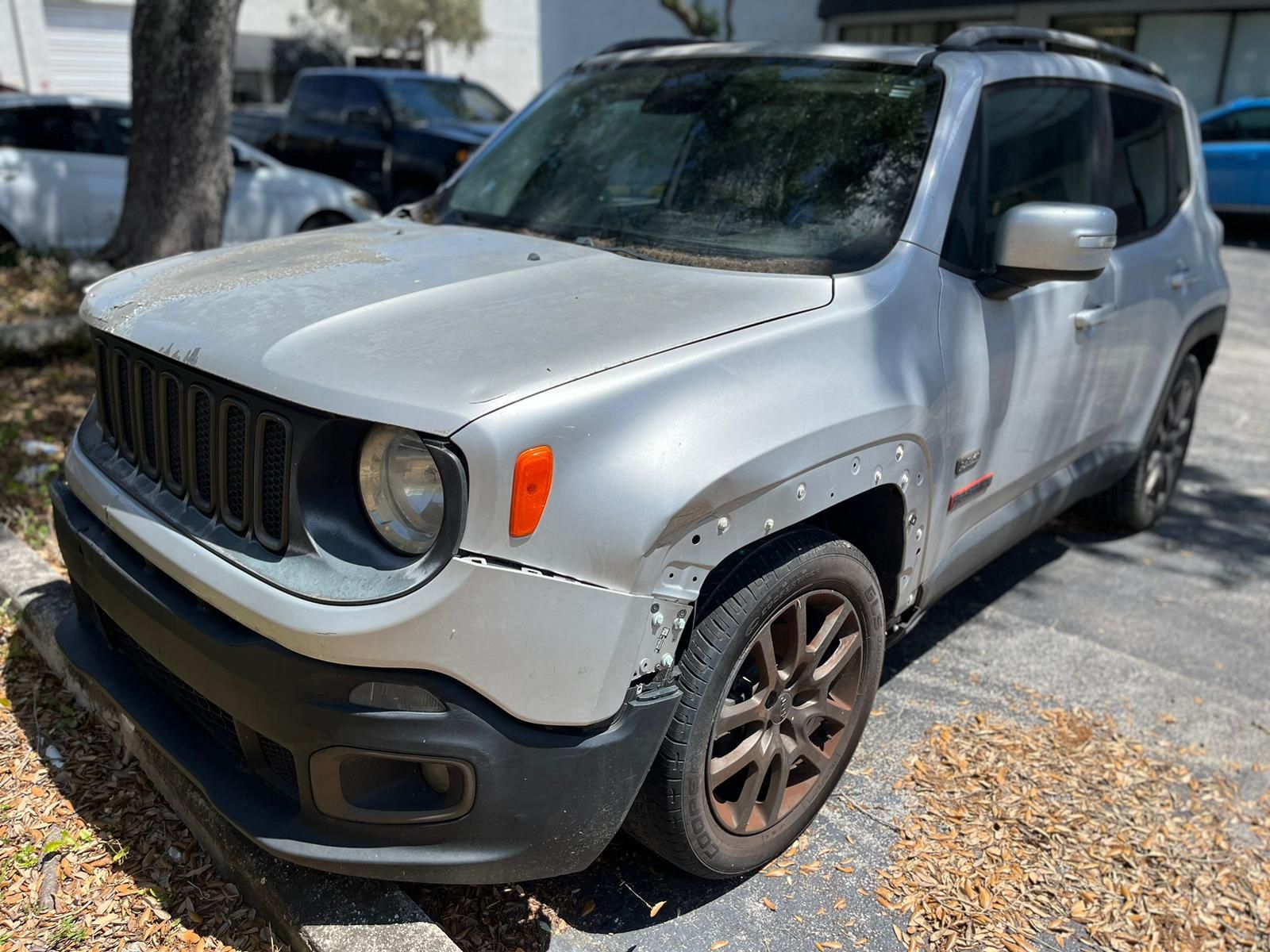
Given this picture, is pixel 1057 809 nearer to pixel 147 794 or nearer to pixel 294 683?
pixel 294 683

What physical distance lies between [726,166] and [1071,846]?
2085 mm

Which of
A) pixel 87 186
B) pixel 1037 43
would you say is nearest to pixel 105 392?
pixel 1037 43

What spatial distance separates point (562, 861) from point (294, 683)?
24.9 inches

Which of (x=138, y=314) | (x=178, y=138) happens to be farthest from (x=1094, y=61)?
(x=178, y=138)

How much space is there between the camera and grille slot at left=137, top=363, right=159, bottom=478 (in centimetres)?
242

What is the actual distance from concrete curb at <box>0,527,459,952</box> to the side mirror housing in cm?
214

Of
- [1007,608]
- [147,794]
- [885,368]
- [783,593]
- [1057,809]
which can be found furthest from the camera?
[1007,608]

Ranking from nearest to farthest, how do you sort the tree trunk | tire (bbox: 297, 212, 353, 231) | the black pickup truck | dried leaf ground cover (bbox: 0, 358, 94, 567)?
dried leaf ground cover (bbox: 0, 358, 94, 567) → the tree trunk → tire (bbox: 297, 212, 353, 231) → the black pickup truck

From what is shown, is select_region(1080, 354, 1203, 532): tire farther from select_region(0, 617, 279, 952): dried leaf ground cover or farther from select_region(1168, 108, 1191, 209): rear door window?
select_region(0, 617, 279, 952): dried leaf ground cover

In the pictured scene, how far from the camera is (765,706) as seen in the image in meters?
2.43

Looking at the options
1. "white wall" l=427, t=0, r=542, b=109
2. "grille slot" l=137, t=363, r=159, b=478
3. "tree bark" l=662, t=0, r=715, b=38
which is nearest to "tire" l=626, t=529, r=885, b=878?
"grille slot" l=137, t=363, r=159, b=478

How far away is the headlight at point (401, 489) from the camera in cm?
197

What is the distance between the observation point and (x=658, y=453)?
198cm

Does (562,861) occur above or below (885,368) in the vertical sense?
below
